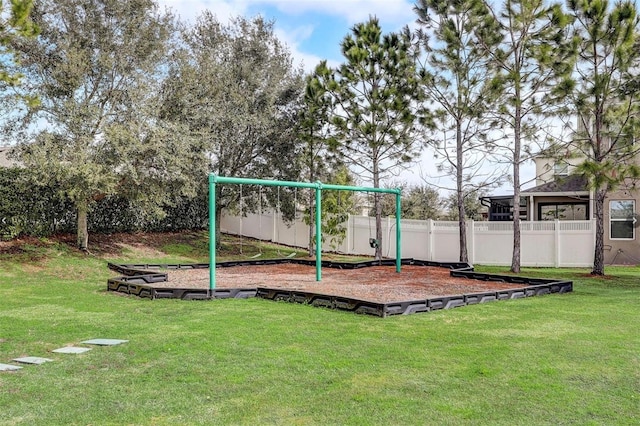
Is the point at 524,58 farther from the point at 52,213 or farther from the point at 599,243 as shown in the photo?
the point at 52,213

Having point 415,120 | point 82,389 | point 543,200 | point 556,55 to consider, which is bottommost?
point 82,389

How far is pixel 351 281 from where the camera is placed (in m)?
11.5

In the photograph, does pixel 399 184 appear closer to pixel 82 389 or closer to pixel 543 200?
pixel 543 200

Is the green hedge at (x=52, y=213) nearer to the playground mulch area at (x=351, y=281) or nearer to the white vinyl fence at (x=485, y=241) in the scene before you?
the white vinyl fence at (x=485, y=241)

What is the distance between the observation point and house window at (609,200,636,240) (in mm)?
17094

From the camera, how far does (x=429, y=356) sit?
4.91 meters

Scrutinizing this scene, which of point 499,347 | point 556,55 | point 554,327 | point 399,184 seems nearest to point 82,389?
point 499,347

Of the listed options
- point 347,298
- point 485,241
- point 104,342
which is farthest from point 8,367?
point 485,241

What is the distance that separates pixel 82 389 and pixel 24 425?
726 millimetres

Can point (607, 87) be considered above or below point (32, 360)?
above

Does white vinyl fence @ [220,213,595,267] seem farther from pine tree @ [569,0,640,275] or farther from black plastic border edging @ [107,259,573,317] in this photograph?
black plastic border edging @ [107,259,573,317]

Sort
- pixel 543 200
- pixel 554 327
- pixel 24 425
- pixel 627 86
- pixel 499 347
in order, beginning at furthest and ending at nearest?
pixel 543 200 → pixel 627 86 → pixel 554 327 → pixel 499 347 → pixel 24 425

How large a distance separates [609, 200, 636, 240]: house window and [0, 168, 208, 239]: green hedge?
14.2 meters

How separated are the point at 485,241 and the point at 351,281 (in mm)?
7448
